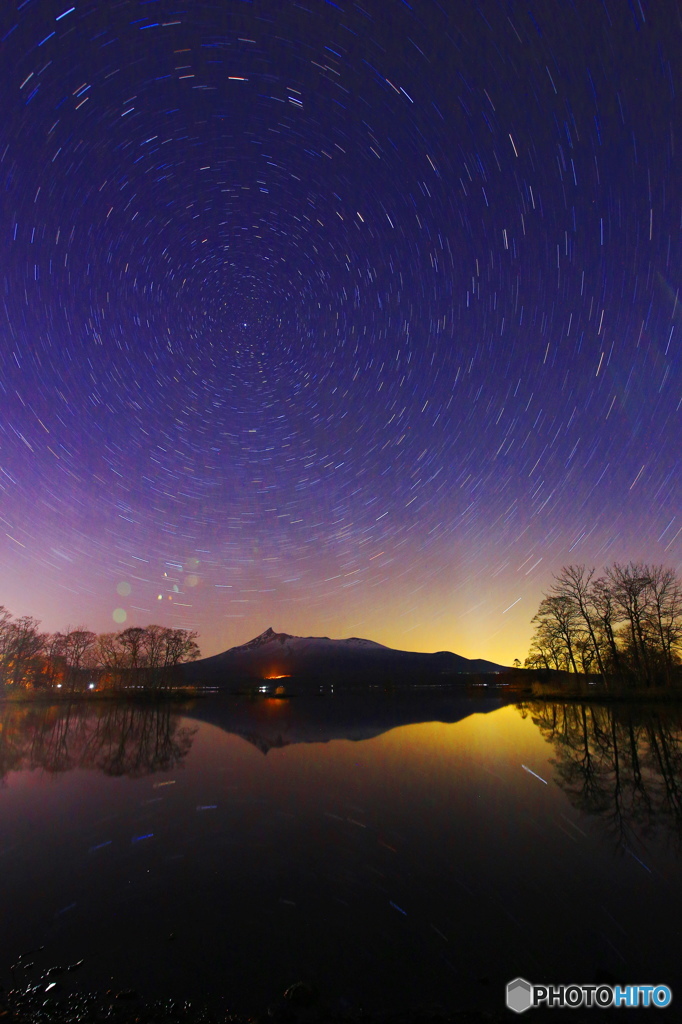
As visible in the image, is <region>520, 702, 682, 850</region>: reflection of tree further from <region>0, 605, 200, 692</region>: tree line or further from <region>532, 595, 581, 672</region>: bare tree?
<region>0, 605, 200, 692</region>: tree line

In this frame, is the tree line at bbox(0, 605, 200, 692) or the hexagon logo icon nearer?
Answer: the hexagon logo icon

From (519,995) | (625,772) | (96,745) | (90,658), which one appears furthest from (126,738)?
(90,658)

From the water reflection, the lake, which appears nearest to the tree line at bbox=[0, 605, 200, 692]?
the water reflection

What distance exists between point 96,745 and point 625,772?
28304 millimetres

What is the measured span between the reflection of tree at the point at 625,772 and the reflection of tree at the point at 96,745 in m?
17.3

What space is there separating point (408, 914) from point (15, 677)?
10491 cm

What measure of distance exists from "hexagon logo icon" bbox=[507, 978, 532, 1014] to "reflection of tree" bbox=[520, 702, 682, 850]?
6072mm

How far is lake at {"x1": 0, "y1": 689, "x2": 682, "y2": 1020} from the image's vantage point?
6203 millimetres

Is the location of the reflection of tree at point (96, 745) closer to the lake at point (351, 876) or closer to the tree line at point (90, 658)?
the lake at point (351, 876)

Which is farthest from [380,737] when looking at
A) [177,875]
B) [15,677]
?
[15,677]

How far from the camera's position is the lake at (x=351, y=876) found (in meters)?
6.20

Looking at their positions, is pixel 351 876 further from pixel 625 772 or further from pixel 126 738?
pixel 126 738

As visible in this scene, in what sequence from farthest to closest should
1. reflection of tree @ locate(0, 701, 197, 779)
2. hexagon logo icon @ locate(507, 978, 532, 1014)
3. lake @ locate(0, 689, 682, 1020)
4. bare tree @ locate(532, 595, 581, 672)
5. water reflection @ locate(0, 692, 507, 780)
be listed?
bare tree @ locate(532, 595, 581, 672) < water reflection @ locate(0, 692, 507, 780) < reflection of tree @ locate(0, 701, 197, 779) < lake @ locate(0, 689, 682, 1020) < hexagon logo icon @ locate(507, 978, 532, 1014)

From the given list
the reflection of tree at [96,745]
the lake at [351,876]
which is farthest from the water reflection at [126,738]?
the lake at [351,876]
